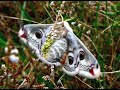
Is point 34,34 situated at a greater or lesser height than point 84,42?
greater

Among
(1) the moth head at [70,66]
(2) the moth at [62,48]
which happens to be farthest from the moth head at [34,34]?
(1) the moth head at [70,66]

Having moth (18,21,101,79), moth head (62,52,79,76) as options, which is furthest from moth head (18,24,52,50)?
moth head (62,52,79,76)

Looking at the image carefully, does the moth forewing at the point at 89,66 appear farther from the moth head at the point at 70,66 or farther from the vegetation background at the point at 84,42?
the vegetation background at the point at 84,42

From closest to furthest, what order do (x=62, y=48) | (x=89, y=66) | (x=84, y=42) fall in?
(x=89, y=66) < (x=62, y=48) < (x=84, y=42)

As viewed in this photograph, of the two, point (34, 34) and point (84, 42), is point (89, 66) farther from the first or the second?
point (84, 42)

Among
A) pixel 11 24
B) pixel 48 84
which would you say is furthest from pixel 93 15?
pixel 48 84

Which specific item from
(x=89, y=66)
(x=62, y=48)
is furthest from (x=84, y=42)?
(x=89, y=66)

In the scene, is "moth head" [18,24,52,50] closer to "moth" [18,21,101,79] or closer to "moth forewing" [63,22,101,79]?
"moth" [18,21,101,79]

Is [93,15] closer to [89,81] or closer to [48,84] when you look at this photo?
[89,81]

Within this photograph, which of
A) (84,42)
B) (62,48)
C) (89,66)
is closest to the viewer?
(89,66)
